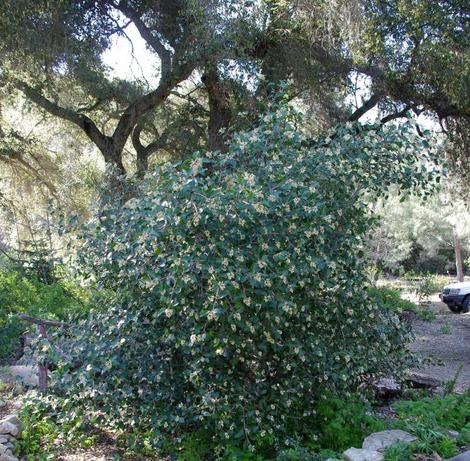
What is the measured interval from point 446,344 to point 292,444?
7101 millimetres

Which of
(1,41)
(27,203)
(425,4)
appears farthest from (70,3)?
(27,203)

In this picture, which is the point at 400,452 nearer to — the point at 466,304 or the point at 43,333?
the point at 43,333

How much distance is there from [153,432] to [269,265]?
149 cm

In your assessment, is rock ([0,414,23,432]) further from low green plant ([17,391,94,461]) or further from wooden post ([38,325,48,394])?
wooden post ([38,325,48,394])

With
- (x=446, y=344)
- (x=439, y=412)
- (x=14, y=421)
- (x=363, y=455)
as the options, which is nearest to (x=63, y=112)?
(x=14, y=421)

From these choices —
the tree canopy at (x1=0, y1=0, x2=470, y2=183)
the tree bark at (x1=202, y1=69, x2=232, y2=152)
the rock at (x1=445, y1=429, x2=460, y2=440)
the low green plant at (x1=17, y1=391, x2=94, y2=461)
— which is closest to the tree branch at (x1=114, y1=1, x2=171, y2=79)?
the tree canopy at (x1=0, y1=0, x2=470, y2=183)

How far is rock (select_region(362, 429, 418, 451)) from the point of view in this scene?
11.8 feet

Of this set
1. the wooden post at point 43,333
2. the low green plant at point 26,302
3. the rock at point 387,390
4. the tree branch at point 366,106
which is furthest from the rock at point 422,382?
the tree branch at point 366,106

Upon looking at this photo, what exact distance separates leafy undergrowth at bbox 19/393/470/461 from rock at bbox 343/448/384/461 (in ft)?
1.19

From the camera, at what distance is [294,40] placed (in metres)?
9.79

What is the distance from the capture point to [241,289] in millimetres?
3732

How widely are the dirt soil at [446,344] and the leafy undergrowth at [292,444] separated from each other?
221cm

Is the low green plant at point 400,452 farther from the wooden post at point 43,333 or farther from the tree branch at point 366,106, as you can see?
the tree branch at point 366,106

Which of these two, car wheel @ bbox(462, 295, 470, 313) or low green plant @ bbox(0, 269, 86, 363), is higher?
low green plant @ bbox(0, 269, 86, 363)
